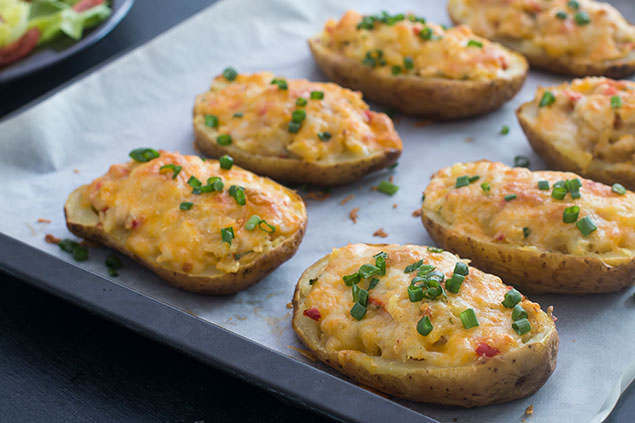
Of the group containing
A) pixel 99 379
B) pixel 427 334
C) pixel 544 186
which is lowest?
pixel 99 379

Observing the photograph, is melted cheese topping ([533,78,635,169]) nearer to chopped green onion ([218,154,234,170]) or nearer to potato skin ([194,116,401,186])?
potato skin ([194,116,401,186])

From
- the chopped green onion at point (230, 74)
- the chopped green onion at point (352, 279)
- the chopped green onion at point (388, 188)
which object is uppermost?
the chopped green onion at point (352, 279)

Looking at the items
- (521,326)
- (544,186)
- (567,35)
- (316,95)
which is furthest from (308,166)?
(567,35)

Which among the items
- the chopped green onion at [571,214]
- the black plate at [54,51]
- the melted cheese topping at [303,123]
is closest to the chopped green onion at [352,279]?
the chopped green onion at [571,214]

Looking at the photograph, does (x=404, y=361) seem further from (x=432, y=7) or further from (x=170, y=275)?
(x=432, y=7)

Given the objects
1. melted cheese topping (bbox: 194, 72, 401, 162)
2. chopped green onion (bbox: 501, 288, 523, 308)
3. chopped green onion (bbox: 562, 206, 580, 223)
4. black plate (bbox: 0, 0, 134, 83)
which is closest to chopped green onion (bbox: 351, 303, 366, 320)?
chopped green onion (bbox: 501, 288, 523, 308)

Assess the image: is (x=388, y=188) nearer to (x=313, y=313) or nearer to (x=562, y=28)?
(x=313, y=313)

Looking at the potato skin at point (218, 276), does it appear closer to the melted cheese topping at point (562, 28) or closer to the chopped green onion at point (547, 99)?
the chopped green onion at point (547, 99)
